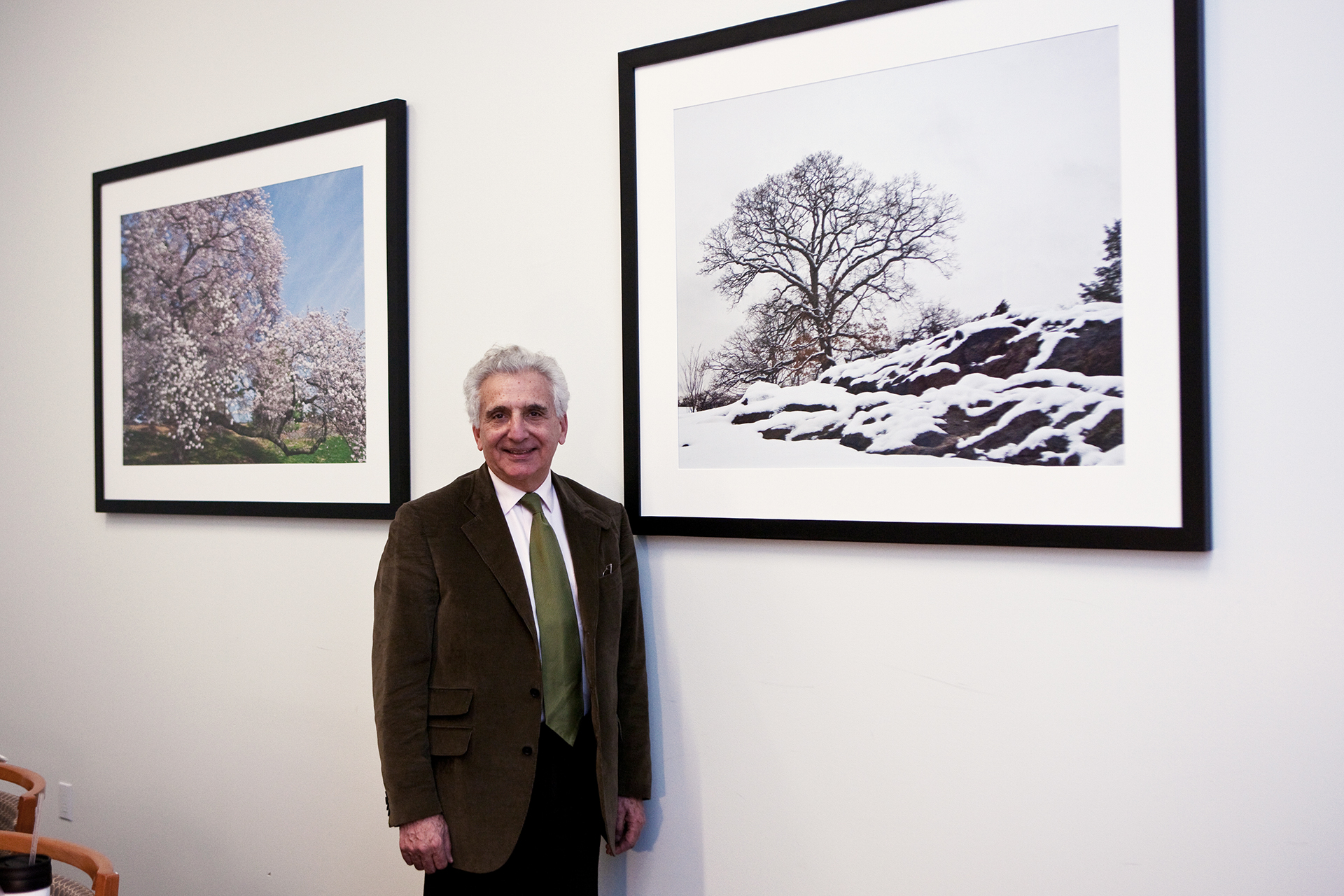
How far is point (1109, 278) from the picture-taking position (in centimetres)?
154

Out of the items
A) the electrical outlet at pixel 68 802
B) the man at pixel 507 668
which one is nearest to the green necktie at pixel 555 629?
the man at pixel 507 668

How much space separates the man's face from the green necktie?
0.26 ft

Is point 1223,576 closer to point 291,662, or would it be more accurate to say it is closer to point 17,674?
point 291,662

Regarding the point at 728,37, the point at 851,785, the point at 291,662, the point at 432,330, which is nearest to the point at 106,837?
the point at 291,662

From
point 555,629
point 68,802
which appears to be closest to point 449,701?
point 555,629

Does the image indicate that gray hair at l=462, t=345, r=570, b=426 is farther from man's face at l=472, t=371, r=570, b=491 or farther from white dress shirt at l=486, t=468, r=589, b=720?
white dress shirt at l=486, t=468, r=589, b=720

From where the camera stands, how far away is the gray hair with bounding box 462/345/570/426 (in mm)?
1778

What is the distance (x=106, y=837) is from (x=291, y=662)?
3.40ft

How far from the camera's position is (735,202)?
73.4 inches

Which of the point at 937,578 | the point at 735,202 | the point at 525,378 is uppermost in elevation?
the point at 735,202

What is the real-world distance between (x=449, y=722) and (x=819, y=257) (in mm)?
1184

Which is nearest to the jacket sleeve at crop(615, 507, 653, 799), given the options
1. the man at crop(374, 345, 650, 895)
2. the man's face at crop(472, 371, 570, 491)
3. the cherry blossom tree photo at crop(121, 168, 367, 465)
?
the man at crop(374, 345, 650, 895)

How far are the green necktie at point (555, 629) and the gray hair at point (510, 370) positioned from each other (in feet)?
0.67

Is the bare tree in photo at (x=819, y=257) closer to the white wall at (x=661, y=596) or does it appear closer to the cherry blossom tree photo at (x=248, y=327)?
the white wall at (x=661, y=596)
